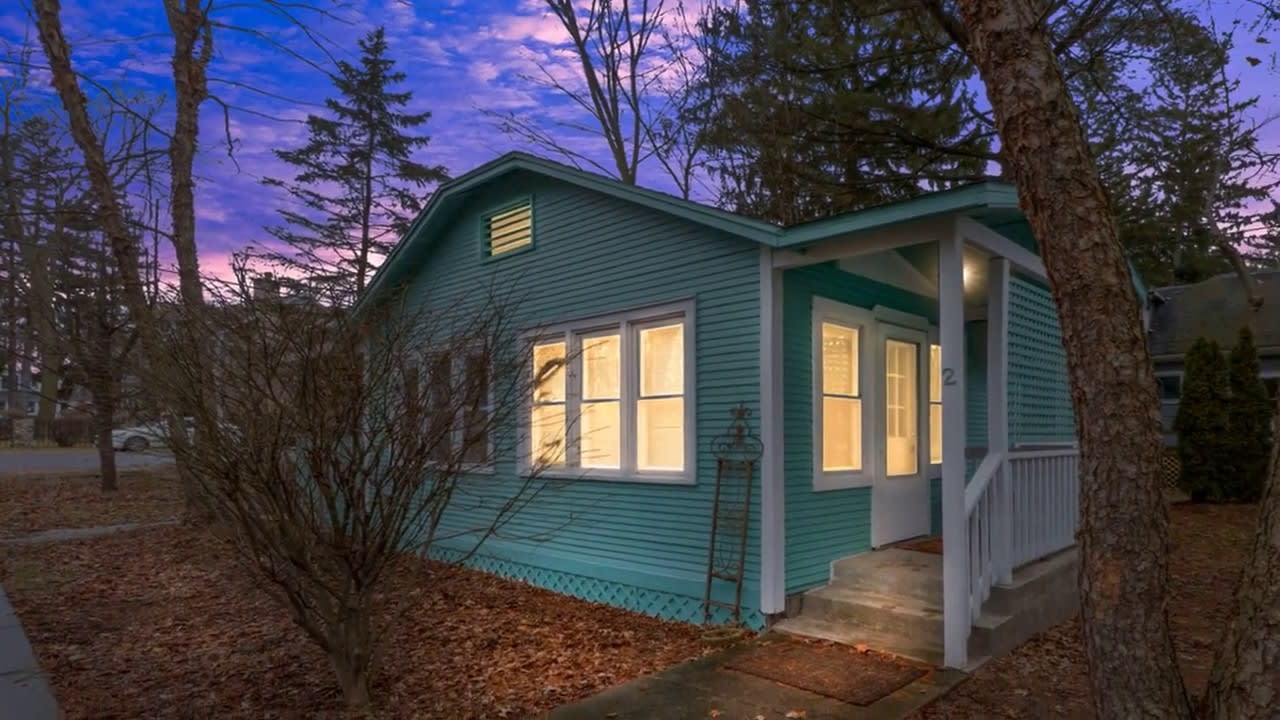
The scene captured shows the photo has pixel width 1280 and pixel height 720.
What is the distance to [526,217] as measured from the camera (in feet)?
25.6

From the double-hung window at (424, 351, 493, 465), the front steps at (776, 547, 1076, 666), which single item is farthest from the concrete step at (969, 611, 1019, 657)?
the double-hung window at (424, 351, 493, 465)

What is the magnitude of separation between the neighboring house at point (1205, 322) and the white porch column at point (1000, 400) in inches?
504

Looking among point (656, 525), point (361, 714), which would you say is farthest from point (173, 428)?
point (656, 525)

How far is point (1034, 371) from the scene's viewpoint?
21.2ft

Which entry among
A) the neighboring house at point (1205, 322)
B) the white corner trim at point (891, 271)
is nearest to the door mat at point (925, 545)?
the white corner trim at point (891, 271)

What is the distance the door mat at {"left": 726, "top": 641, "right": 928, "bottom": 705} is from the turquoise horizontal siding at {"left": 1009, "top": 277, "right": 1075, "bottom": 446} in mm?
2019

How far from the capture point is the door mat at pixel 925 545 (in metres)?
6.32

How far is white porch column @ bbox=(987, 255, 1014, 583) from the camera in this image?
5.20m

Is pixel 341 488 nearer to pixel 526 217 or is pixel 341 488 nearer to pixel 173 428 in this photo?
pixel 173 428

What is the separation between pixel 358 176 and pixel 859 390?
22.4m

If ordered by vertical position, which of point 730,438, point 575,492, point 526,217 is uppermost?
point 526,217

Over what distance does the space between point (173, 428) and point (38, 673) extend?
2086 mm

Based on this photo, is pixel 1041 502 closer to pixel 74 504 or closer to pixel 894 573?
pixel 894 573

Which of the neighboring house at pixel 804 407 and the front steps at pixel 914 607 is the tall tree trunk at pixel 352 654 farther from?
the front steps at pixel 914 607
